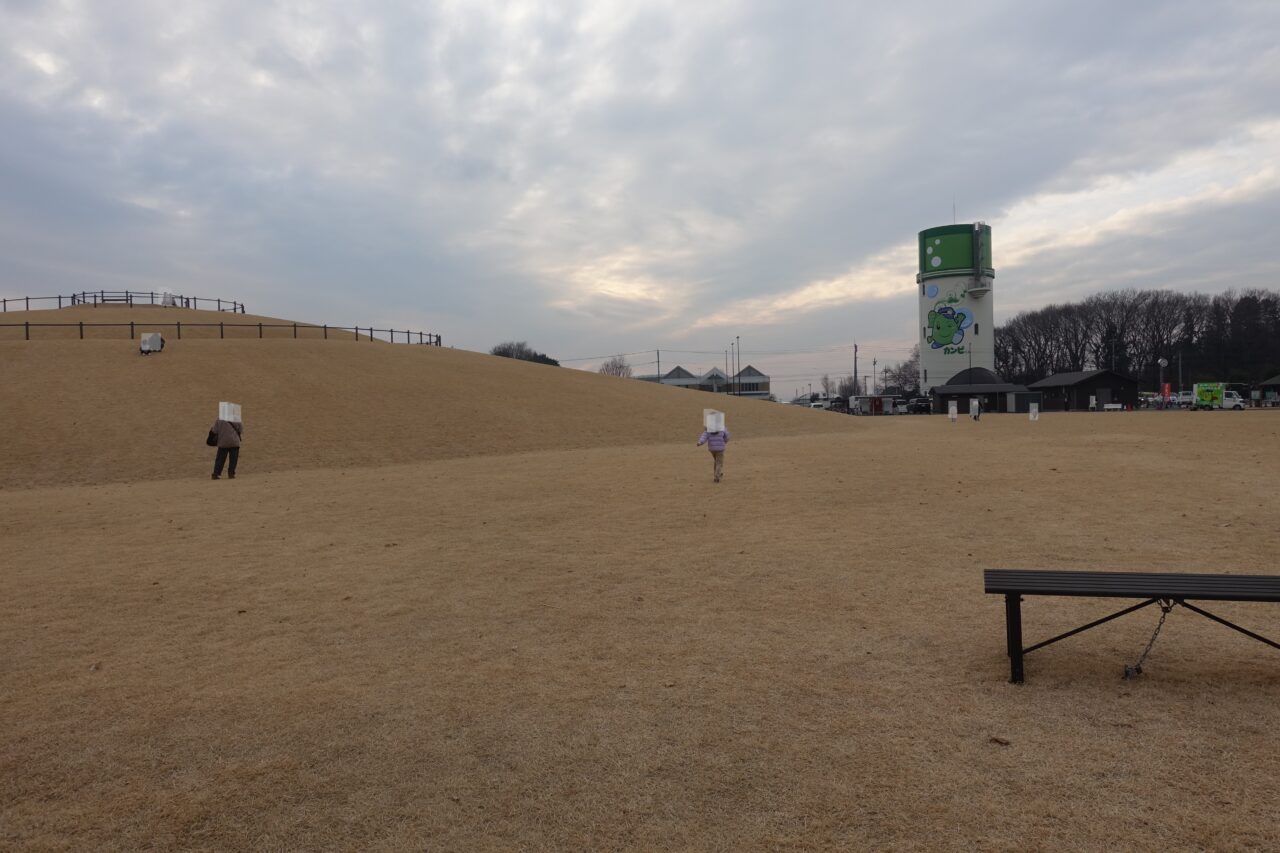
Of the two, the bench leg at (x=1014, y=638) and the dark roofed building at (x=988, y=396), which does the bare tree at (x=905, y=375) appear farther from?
the bench leg at (x=1014, y=638)

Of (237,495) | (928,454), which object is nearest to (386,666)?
(237,495)

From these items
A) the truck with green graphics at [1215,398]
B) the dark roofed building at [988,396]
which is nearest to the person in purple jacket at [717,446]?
the truck with green graphics at [1215,398]

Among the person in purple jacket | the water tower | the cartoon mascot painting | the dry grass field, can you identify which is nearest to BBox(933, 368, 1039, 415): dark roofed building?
the water tower

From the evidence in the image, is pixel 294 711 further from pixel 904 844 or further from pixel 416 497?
pixel 416 497

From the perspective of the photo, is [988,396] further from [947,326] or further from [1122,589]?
[1122,589]

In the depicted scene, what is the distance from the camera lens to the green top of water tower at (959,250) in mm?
80812

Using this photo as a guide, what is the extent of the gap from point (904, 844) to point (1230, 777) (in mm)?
1607

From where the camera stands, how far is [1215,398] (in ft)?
194

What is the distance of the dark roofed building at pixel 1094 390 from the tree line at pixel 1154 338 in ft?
47.1

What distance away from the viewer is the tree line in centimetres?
8600

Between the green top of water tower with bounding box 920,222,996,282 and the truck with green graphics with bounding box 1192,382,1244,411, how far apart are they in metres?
25.9

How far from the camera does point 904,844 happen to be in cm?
293

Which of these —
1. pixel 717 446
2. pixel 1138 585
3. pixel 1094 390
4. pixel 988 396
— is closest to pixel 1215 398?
pixel 1094 390

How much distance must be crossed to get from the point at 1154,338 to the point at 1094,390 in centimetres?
2779
